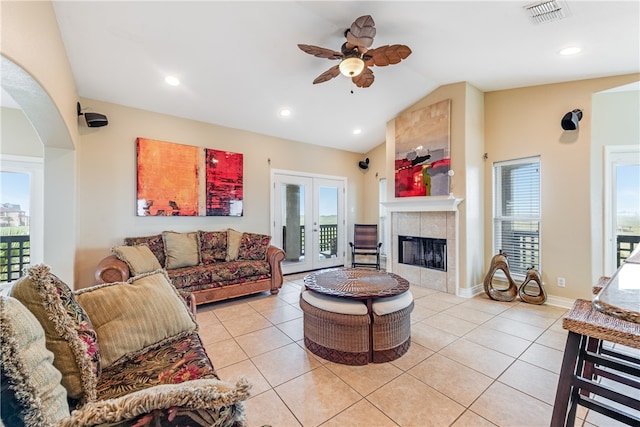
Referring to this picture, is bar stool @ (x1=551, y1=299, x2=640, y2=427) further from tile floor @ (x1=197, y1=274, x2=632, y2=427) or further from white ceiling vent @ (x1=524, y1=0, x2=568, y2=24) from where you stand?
white ceiling vent @ (x1=524, y1=0, x2=568, y2=24)

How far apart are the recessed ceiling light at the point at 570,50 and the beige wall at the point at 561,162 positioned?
0.79 metres

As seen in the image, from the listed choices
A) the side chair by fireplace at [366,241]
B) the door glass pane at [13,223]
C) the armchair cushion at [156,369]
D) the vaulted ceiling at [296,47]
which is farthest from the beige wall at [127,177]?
the armchair cushion at [156,369]

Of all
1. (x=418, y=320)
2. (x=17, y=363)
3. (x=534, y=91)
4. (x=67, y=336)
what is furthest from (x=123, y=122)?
(x=534, y=91)

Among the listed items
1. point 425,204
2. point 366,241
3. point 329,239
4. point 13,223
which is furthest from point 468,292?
point 13,223

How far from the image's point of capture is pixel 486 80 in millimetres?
3662

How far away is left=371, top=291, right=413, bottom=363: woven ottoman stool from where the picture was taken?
2.16 meters

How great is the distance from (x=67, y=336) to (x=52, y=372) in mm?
223

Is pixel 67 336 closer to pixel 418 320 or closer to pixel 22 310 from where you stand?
pixel 22 310

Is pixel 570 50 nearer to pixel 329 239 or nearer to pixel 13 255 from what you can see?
pixel 329 239

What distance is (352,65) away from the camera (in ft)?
8.39

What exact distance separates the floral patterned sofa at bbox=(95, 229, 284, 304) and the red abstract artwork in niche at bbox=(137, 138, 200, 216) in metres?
0.43

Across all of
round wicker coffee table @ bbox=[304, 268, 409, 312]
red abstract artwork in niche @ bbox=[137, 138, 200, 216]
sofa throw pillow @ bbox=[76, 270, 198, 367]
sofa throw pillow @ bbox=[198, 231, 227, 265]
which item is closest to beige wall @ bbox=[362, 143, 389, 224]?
sofa throw pillow @ bbox=[198, 231, 227, 265]

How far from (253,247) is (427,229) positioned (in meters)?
2.82

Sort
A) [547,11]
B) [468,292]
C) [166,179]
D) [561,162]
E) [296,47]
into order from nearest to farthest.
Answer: [547,11], [296,47], [561,162], [468,292], [166,179]
